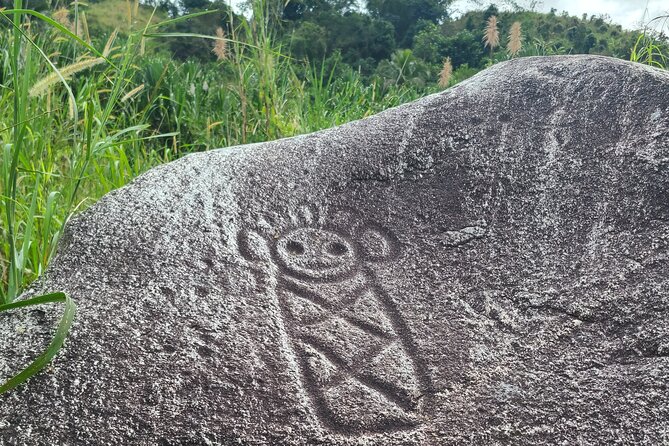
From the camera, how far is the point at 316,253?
4.98 feet

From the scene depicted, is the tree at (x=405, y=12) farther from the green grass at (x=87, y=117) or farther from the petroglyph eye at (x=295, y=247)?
the petroglyph eye at (x=295, y=247)

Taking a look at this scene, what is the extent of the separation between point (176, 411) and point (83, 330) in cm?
25

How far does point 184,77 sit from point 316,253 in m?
3.67

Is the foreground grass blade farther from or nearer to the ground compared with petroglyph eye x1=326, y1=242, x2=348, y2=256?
nearer to the ground

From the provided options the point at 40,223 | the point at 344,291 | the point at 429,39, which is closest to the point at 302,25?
the point at 429,39

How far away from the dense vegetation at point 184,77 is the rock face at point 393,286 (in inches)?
6.5

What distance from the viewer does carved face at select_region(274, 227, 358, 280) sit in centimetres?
149

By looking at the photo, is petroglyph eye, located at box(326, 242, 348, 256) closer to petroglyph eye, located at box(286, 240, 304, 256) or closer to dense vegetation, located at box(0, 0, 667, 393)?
petroglyph eye, located at box(286, 240, 304, 256)

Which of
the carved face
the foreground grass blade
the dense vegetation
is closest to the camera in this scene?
the foreground grass blade

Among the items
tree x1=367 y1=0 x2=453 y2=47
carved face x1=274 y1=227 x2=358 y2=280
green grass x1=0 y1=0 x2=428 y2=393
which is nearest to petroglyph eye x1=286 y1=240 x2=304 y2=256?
carved face x1=274 y1=227 x2=358 y2=280

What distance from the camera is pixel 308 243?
60.5 inches

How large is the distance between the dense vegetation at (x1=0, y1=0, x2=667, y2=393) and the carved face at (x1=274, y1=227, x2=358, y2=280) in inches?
18.9

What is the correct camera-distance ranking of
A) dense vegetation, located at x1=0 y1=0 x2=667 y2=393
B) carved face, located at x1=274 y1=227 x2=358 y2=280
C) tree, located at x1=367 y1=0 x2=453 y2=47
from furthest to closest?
tree, located at x1=367 y1=0 x2=453 y2=47, dense vegetation, located at x1=0 y1=0 x2=667 y2=393, carved face, located at x1=274 y1=227 x2=358 y2=280

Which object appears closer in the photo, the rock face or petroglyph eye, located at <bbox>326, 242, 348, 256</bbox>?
the rock face
